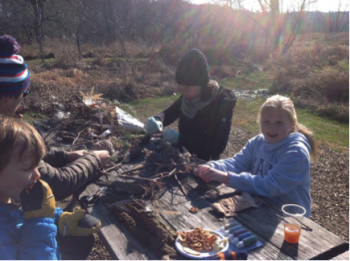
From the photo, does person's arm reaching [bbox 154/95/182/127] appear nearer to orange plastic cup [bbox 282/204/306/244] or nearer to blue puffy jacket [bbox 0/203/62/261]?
orange plastic cup [bbox 282/204/306/244]

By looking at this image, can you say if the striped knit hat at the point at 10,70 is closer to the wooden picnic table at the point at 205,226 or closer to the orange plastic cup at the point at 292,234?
the wooden picnic table at the point at 205,226

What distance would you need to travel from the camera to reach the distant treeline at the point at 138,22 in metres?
19.6

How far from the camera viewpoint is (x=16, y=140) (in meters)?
1.44

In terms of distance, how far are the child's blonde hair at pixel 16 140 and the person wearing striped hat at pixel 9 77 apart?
818 millimetres

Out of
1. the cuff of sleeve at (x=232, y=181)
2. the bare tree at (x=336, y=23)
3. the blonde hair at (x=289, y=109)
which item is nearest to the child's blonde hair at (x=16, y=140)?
the cuff of sleeve at (x=232, y=181)

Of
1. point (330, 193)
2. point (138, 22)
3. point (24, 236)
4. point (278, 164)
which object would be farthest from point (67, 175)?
point (138, 22)

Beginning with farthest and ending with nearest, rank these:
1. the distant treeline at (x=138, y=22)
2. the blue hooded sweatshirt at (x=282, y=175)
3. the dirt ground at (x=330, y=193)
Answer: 1. the distant treeline at (x=138, y=22)
2. the dirt ground at (x=330, y=193)
3. the blue hooded sweatshirt at (x=282, y=175)

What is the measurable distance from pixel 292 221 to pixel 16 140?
1.52m

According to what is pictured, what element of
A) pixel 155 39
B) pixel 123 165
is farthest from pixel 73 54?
pixel 123 165

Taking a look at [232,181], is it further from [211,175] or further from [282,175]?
[282,175]

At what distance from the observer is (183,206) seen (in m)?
1.99

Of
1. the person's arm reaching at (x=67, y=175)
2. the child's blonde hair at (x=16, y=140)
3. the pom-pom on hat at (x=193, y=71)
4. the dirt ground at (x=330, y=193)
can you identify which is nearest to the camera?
the child's blonde hair at (x=16, y=140)

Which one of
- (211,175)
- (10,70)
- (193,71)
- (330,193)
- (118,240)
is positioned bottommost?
(330,193)

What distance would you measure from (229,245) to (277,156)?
0.97 meters
